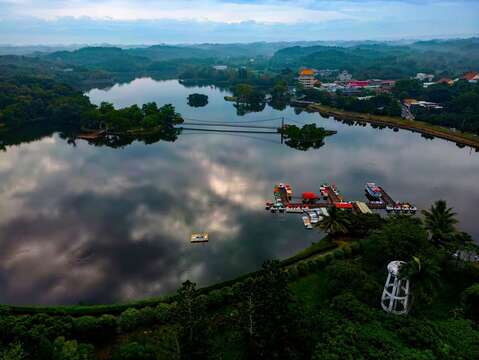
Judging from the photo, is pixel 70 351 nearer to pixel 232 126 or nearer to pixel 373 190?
pixel 373 190

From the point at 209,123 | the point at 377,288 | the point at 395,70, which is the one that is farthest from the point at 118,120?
the point at 395,70

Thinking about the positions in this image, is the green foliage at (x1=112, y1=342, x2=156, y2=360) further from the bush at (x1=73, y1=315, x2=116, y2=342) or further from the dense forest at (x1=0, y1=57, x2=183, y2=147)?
the dense forest at (x1=0, y1=57, x2=183, y2=147)

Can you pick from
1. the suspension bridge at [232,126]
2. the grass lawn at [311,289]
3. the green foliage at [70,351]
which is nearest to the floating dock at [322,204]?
the grass lawn at [311,289]

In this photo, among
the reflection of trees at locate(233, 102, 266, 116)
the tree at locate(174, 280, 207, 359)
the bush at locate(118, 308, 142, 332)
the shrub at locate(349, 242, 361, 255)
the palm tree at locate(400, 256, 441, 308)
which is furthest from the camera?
the reflection of trees at locate(233, 102, 266, 116)

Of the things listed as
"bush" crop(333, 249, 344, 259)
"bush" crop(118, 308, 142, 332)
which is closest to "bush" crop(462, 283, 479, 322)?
"bush" crop(333, 249, 344, 259)

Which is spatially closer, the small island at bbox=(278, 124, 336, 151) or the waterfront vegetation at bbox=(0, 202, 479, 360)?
the waterfront vegetation at bbox=(0, 202, 479, 360)

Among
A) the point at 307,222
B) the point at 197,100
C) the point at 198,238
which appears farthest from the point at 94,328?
the point at 197,100
